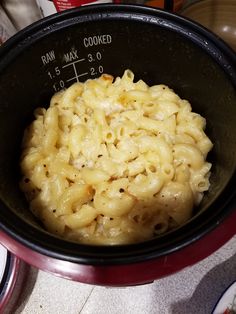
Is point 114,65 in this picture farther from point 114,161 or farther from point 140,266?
point 140,266

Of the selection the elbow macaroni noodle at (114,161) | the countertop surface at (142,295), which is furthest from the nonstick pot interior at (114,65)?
the countertop surface at (142,295)

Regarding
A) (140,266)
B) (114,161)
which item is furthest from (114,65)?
(140,266)

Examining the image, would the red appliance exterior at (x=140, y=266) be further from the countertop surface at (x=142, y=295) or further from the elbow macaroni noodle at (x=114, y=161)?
the countertop surface at (x=142, y=295)

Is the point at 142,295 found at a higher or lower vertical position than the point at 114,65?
lower

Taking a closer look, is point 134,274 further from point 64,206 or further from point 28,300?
point 28,300

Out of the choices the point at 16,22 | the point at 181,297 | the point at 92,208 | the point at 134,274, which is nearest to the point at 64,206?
the point at 92,208

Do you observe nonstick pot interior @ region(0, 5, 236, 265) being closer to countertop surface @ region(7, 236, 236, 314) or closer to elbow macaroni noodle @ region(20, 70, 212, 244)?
elbow macaroni noodle @ region(20, 70, 212, 244)
